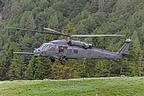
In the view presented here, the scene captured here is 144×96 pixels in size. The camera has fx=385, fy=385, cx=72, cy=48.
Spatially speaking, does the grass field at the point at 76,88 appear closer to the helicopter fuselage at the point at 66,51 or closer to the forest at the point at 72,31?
the helicopter fuselage at the point at 66,51

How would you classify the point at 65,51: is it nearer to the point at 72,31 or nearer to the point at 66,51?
the point at 66,51

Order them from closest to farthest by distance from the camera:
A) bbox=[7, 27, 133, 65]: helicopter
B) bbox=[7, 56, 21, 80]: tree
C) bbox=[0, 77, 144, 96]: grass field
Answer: bbox=[0, 77, 144, 96]: grass field < bbox=[7, 27, 133, 65]: helicopter < bbox=[7, 56, 21, 80]: tree

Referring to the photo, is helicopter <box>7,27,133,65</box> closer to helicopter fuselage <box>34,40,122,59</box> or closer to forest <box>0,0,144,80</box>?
helicopter fuselage <box>34,40,122,59</box>

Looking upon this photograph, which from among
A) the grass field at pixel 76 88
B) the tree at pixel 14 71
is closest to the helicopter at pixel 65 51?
the grass field at pixel 76 88

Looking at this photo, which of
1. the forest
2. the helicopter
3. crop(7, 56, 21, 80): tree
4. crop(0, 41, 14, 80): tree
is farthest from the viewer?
crop(0, 41, 14, 80): tree

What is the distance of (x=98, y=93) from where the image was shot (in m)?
27.0

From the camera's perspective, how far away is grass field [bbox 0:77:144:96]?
88.8 ft

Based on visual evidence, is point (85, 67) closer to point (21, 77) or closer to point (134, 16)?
point (21, 77)

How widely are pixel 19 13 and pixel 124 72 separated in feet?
487

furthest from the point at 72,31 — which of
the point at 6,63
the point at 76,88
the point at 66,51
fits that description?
the point at 76,88

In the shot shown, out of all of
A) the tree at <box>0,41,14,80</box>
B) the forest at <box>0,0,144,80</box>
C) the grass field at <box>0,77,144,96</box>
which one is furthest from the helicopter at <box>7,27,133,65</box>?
the tree at <box>0,41,14,80</box>

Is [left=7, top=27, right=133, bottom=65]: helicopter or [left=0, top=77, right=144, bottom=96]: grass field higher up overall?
[left=7, top=27, right=133, bottom=65]: helicopter

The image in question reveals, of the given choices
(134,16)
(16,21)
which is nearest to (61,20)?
(16,21)

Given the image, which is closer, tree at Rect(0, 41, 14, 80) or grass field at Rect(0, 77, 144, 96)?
grass field at Rect(0, 77, 144, 96)
